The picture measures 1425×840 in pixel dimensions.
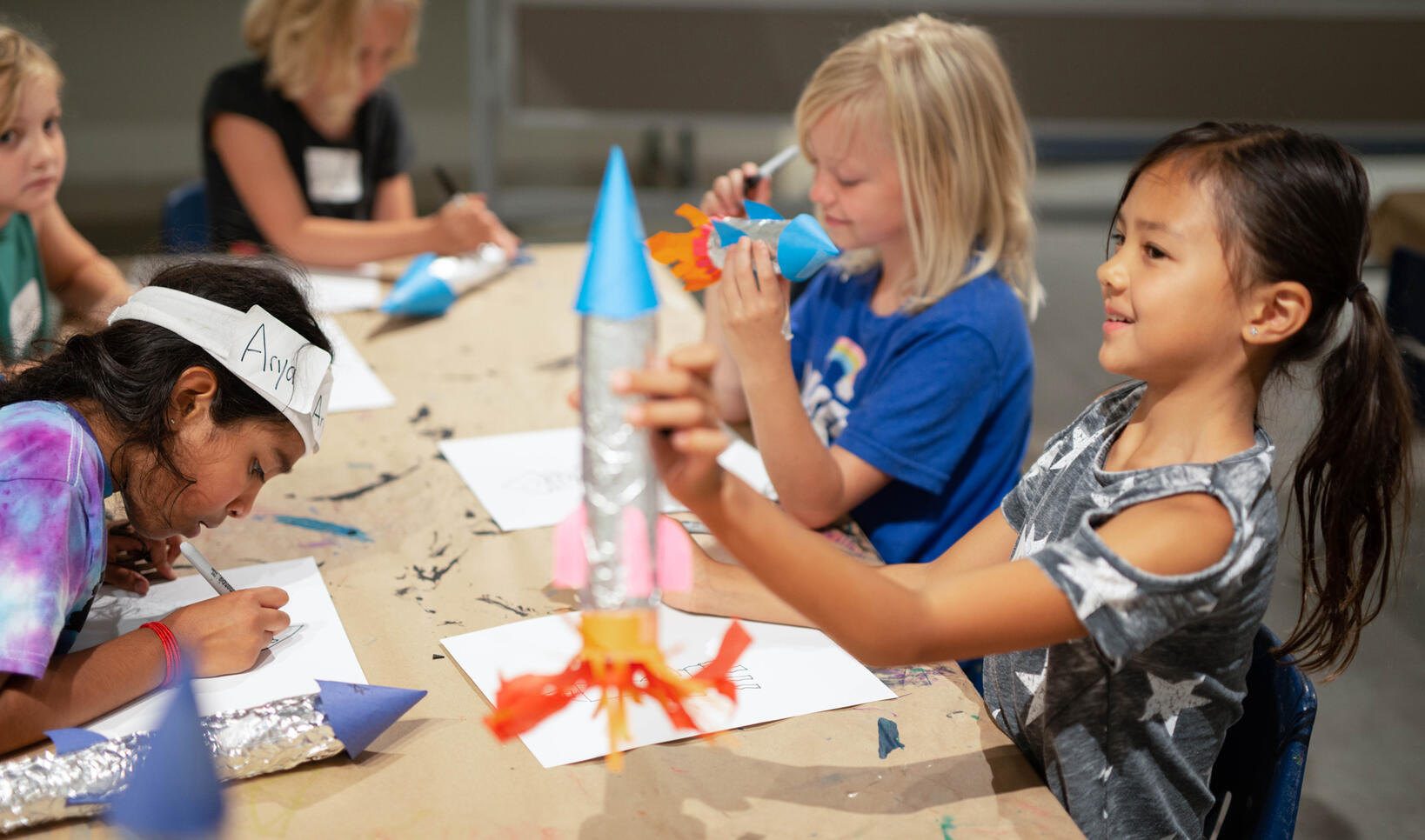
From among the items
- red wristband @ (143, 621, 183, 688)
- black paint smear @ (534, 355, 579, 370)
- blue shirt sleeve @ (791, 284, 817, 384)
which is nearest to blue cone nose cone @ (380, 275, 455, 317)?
black paint smear @ (534, 355, 579, 370)

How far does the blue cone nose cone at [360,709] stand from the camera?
87cm

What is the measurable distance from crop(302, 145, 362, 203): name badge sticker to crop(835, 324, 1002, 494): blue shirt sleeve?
142 cm

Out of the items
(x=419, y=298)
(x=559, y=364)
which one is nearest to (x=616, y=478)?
(x=559, y=364)

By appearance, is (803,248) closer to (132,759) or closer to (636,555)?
(636,555)

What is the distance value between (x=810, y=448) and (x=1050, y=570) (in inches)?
17.8

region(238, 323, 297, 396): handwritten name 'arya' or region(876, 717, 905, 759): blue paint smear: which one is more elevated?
region(238, 323, 297, 396): handwritten name 'arya'

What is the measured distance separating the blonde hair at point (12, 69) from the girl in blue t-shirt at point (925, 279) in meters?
0.89

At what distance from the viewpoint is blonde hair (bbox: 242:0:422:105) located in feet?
6.88

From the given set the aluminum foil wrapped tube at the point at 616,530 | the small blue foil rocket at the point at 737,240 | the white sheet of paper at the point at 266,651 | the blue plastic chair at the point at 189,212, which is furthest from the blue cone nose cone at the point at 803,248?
the blue plastic chair at the point at 189,212

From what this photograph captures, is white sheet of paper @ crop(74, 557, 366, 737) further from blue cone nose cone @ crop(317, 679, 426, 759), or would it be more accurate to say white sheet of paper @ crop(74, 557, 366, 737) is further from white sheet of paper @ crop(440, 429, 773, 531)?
white sheet of paper @ crop(440, 429, 773, 531)

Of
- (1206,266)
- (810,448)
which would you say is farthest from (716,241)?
(1206,266)

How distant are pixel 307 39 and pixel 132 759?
64.6 inches

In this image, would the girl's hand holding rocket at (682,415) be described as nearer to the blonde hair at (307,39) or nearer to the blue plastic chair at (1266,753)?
the blue plastic chair at (1266,753)

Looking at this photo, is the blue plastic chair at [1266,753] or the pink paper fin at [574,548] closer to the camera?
the pink paper fin at [574,548]
